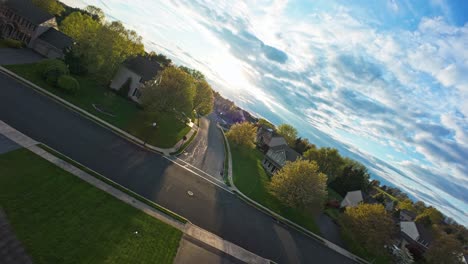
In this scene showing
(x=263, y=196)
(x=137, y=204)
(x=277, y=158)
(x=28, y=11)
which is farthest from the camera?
(x=277, y=158)

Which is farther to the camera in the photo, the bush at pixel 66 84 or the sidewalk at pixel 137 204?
the bush at pixel 66 84

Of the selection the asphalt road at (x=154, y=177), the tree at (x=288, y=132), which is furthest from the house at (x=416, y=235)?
the tree at (x=288, y=132)

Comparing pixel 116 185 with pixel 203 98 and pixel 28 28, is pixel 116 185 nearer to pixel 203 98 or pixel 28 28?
pixel 28 28

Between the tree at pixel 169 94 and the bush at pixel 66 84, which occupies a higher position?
the tree at pixel 169 94

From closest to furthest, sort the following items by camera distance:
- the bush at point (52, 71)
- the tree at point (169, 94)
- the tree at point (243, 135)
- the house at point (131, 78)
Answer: the bush at point (52, 71)
the tree at point (169, 94)
the house at point (131, 78)
the tree at point (243, 135)

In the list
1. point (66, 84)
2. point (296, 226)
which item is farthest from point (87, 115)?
point (296, 226)

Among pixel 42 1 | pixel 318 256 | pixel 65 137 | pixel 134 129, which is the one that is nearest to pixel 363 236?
pixel 318 256

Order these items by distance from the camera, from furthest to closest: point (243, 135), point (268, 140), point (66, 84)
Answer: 1. point (268, 140)
2. point (243, 135)
3. point (66, 84)

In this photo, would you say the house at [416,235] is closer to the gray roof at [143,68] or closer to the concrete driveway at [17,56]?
the gray roof at [143,68]
